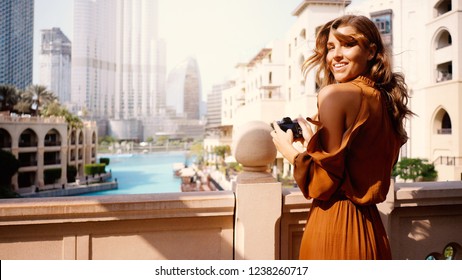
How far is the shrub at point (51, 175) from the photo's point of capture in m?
20.6

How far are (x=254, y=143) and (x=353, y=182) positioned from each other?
0.52 m

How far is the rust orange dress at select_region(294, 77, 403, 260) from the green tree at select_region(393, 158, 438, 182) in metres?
12.4

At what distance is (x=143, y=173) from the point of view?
37688 mm

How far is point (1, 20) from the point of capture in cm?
333

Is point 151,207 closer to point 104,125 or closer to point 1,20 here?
point 1,20

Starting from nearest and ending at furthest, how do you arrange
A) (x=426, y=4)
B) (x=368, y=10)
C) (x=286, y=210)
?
(x=286, y=210)
(x=426, y=4)
(x=368, y=10)

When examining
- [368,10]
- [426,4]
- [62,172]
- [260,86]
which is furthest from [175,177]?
[426,4]

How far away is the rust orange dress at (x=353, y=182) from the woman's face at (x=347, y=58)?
0.04 m

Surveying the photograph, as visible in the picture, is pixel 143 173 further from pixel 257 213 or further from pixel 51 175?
pixel 257 213

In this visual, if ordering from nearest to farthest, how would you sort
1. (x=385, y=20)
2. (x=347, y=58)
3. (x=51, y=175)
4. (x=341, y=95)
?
(x=341, y=95)
(x=347, y=58)
(x=385, y=20)
(x=51, y=175)

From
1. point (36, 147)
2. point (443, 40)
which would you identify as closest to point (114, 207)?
point (443, 40)

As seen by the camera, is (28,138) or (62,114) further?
(62,114)

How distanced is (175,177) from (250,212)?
3221 centimetres

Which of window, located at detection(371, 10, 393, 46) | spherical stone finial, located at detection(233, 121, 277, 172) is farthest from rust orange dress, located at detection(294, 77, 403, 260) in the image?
window, located at detection(371, 10, 393, 46)
